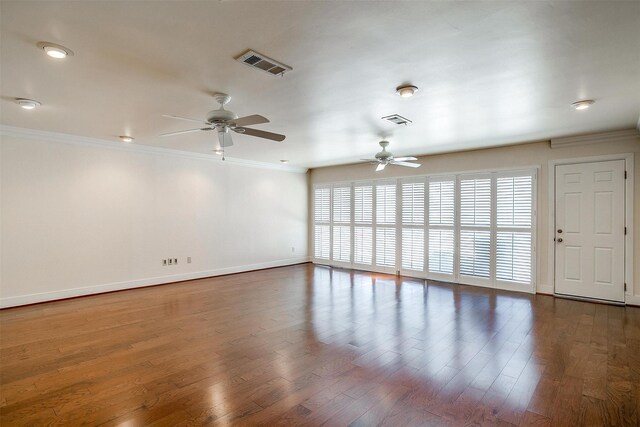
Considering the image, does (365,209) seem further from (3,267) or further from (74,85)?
(3,267)

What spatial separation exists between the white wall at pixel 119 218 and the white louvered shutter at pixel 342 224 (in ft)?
4.73

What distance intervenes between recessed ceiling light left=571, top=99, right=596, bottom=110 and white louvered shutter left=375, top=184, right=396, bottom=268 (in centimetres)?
378

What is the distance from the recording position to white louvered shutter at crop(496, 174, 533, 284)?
213 inches

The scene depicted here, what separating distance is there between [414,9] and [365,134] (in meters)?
2.98

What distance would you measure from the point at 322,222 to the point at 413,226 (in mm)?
2609

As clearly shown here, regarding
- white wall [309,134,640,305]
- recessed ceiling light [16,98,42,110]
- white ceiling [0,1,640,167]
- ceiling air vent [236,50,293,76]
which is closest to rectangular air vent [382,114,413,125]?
white ceiling [0,1,640,167]

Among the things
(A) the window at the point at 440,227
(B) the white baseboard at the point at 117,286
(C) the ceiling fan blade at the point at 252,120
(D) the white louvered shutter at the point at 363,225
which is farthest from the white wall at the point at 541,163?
(C) the ceiling fan blade at the point at 252,120

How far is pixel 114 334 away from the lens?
365cm

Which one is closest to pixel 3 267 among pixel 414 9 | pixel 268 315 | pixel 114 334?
pixel 114 334

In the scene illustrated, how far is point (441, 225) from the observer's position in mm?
6352

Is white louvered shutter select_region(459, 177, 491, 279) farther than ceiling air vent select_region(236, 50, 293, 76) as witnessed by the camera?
Yes

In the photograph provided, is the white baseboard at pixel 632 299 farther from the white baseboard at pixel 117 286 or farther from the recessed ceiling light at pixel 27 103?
the recessed ceiling light at pixel 27 103

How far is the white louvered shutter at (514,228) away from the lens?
5.42m

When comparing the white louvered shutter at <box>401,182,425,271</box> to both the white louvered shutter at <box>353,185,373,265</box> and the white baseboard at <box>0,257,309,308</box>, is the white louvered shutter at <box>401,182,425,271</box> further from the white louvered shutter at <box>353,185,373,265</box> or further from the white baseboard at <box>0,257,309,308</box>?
the white baseboard at <box>0,257,309,308</box>
